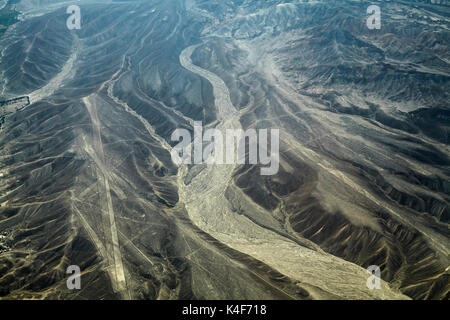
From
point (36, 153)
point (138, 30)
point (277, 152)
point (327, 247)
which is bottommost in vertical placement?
point (327, 247)

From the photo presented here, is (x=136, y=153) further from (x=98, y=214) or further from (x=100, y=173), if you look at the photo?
(x=98, y=214)

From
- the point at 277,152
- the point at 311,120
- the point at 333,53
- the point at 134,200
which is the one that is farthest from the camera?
the point at 333,53

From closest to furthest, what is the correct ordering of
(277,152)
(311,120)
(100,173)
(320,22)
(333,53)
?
(100,173) → (277,152) → (311,120) → (333,53) → (320,22)

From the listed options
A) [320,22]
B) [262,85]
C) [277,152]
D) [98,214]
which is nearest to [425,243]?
[277,152]

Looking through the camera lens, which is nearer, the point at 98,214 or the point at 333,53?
the point at 98,214

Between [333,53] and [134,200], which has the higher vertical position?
[333,53]

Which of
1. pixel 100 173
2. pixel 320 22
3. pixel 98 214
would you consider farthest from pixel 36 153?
pixel 320 22
